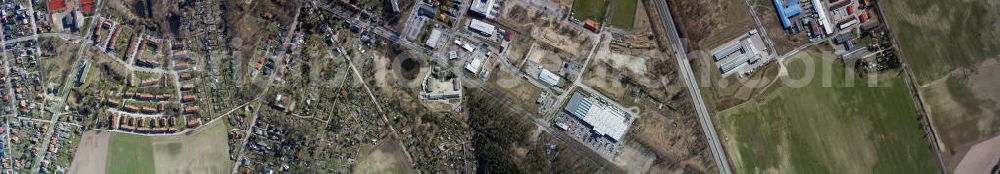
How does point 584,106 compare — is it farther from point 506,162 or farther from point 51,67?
point 51,67

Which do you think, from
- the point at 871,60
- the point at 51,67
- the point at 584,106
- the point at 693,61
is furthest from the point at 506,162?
the point at 51,67

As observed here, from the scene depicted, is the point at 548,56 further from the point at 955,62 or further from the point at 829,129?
the point at 955,62

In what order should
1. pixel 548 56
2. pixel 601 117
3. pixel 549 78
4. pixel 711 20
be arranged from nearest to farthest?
1. pixel 711 20
2. pixel 601 117
3. pixel 549 78
4. pixel 548 56

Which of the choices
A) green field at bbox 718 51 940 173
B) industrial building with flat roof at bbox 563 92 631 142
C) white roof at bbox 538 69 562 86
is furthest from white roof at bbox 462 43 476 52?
green field at bbox 718 51 940 173

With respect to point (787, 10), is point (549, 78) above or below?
below

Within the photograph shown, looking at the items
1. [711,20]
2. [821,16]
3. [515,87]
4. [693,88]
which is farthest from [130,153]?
[821,16]

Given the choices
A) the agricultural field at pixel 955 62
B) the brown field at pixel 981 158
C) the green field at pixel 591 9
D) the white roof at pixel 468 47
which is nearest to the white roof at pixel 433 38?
the white roof at pixel 468 47

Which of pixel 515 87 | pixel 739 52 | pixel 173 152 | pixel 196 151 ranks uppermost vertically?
pixel 173 152
